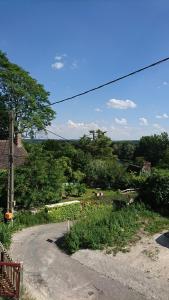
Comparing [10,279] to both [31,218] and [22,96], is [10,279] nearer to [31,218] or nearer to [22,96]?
[31,218]

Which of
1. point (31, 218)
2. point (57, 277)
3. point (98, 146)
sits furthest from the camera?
point (98, 146)

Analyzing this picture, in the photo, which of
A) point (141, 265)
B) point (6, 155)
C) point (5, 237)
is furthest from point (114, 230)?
point (6, 155)

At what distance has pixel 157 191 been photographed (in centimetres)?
2556

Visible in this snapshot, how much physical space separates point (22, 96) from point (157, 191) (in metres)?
22.6

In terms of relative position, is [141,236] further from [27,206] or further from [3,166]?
[3,166]

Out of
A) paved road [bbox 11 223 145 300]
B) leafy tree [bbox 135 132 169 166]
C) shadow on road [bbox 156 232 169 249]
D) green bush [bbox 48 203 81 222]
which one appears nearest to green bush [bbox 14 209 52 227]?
green bush [bbox 48 203 81 222]

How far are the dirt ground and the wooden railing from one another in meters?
4.88

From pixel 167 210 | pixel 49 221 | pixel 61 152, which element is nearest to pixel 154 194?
pixel 167 210

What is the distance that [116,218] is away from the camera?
69.3 feet

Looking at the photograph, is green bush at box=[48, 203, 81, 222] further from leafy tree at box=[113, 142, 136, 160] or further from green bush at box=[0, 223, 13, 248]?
leafy tree at box=[113, 142, 136, 160]

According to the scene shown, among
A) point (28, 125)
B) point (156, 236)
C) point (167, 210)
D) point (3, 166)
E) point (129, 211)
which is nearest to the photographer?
point (156, 236)

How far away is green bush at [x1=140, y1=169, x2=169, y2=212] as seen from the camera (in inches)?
987

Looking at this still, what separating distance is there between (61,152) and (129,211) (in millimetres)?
22723

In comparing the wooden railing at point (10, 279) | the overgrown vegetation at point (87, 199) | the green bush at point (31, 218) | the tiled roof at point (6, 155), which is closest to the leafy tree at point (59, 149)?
the overgrown vegetation at point (87, 199)
